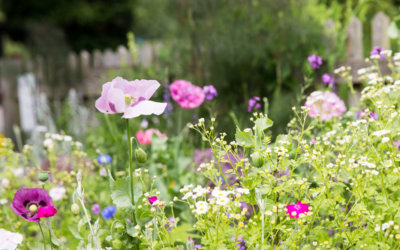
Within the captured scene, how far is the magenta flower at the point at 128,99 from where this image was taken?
1.20 m

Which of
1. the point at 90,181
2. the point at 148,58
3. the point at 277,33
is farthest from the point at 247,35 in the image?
the point at 90,181

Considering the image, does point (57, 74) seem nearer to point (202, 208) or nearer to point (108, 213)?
point (108, 213)

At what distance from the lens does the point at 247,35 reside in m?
4.50

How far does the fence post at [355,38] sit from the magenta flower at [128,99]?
350 cm

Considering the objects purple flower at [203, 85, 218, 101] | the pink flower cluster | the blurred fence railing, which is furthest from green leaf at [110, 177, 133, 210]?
the blurred fence railing

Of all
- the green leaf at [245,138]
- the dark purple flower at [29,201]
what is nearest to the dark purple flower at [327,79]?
the green leaf at [245,138]

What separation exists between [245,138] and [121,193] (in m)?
0.41

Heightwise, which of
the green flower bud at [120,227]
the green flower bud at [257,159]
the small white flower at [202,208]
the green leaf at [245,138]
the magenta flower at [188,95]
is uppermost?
the magenta flower at [188,95]

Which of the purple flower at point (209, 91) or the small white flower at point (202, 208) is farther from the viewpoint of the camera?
the purple flower at point (209, 91)

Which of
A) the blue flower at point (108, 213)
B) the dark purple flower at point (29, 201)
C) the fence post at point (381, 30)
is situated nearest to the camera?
the dark purple flower at point (29, 201)

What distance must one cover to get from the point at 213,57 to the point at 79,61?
2361 mm

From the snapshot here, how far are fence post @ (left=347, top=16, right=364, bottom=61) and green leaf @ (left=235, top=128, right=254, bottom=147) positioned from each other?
3.33m

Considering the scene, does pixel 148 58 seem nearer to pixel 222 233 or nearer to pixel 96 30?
pixel 222 233

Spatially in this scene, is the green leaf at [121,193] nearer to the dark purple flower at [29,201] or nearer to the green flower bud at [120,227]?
the green flower bud at [120,227]
